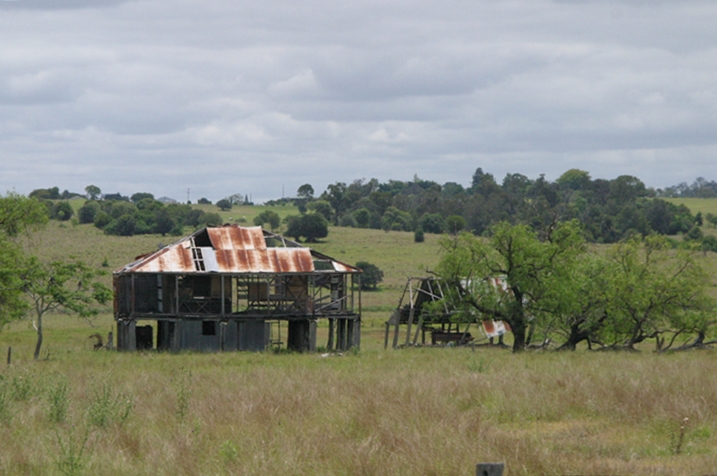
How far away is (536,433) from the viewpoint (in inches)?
489

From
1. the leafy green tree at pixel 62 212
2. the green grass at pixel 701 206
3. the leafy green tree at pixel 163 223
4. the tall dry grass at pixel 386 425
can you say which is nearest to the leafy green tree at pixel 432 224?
the leafy green tree at pixel 163 223

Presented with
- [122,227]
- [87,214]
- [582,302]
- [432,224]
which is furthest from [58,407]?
[87,214]

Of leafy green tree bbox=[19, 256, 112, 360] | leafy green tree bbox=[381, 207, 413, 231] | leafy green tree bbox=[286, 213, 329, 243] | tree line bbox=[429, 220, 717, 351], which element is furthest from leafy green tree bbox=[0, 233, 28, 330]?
leafy green tree bbox=[381, 207, 413, 231]

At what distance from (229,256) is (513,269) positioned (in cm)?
1240

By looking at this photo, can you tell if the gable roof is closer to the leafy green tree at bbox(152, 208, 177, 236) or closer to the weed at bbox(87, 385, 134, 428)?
the weed at bbox(87, 385, 134, 428)

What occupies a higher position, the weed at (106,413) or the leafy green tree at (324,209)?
the leafy green tree at (324,209)

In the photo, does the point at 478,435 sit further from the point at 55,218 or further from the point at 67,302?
the point at 55,218

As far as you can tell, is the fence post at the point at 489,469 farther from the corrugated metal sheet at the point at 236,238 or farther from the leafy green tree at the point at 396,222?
the leafy green tree at the point at 396,222

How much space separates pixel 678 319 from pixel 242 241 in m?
18.6

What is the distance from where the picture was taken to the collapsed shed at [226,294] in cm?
3894

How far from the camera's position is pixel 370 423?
41.1 ft

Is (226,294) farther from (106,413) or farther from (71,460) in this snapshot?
(71,460)

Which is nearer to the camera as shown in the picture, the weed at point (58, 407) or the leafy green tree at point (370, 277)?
the weed at point (58, 407)

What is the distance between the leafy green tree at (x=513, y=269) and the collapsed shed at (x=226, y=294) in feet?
18.7
